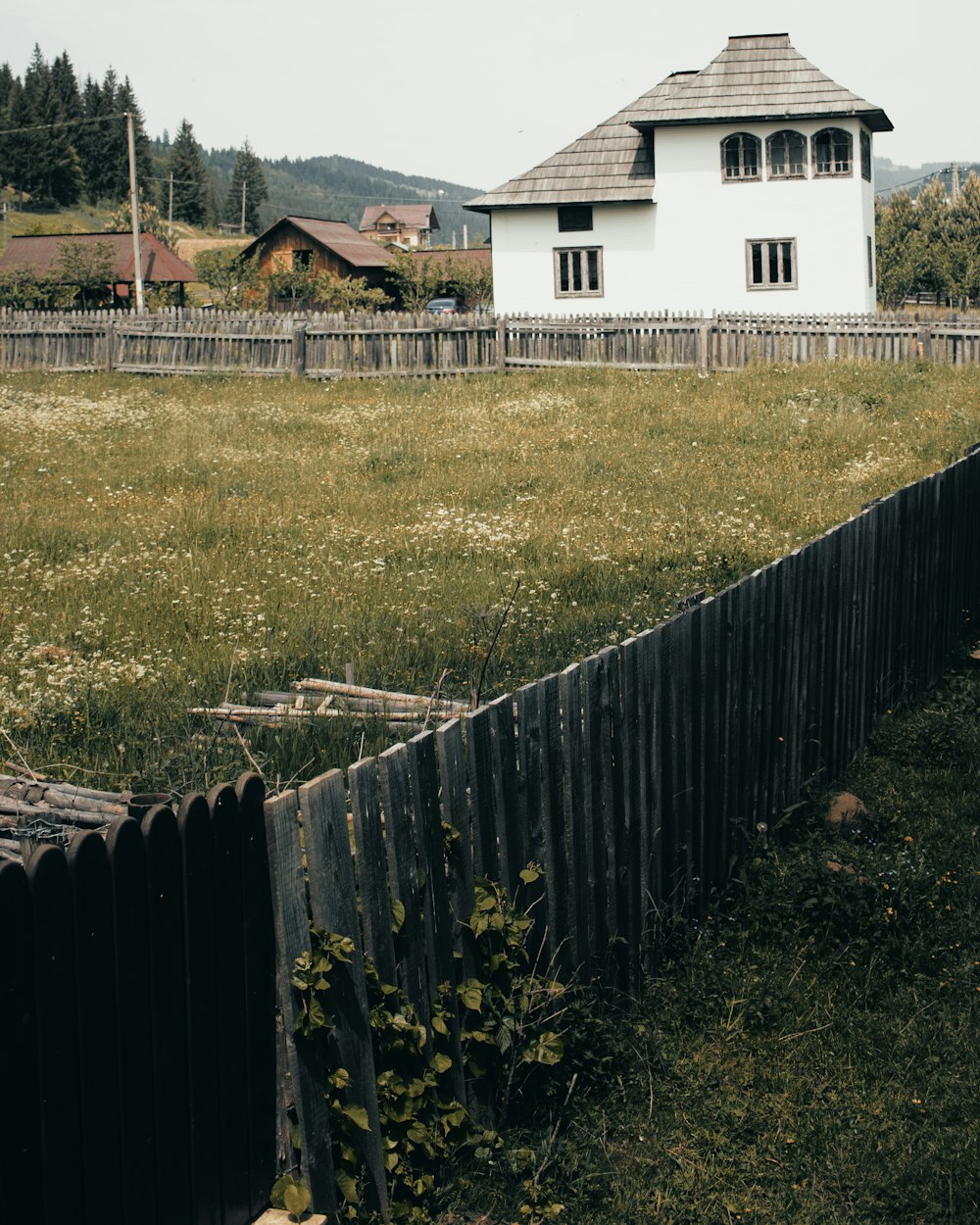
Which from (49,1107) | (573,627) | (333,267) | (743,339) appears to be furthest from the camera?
(333,267)

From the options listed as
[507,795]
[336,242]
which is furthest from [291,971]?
[336,242]

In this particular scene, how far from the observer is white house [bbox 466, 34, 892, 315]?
131ft

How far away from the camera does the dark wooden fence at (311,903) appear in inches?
112

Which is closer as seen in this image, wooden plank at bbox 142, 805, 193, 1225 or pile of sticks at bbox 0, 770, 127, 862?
wooden plank at bbox 142, 805, 193, 1225

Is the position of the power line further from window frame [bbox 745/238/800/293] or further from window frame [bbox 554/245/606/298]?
window frame [bbox 745/238/800/293]

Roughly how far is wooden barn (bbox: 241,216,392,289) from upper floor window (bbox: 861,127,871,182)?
30829mm

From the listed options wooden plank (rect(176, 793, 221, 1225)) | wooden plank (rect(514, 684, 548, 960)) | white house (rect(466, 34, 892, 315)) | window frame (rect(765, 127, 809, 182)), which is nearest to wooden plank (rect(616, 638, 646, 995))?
wooden plank (rect(514, 684, 548, 960))

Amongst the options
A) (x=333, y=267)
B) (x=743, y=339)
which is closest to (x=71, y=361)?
(x=743, y=339)

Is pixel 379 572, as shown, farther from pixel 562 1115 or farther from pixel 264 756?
pixel 562 1115

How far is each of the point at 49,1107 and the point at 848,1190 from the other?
247 cm

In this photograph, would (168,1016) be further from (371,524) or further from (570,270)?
(570,270)

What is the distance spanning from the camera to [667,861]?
5375 millimetres

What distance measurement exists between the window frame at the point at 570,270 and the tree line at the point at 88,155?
85190 millimetres

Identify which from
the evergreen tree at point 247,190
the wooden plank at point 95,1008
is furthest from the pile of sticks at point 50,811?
the evergreen tree at point 247,190
